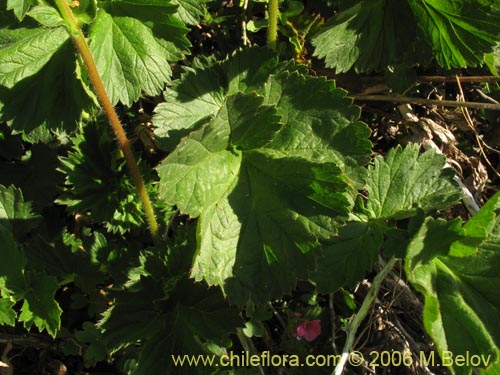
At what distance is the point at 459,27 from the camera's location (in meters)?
2.03

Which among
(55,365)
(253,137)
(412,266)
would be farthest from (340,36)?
(55,365)

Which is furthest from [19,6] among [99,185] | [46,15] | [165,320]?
[165,320]

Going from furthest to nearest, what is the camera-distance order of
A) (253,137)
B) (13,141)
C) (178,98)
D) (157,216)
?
(13,141) → (157,216) → (178,98) → (253,137)

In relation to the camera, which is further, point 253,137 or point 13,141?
point 13,141

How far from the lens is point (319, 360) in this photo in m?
2.22

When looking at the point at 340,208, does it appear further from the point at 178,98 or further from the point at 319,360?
the point at 319,360

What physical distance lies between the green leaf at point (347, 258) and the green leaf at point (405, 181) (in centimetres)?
9

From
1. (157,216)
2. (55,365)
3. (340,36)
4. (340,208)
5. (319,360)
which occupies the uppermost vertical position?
(340,36)

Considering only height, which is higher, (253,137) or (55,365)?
(253,137)

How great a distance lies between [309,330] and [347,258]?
45cm

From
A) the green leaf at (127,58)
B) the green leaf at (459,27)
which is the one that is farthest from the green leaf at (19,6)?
the green leaf at (459,27)

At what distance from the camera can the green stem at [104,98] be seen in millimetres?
1573

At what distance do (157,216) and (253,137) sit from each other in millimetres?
553

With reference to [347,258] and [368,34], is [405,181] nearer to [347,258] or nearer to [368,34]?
[347,258]
